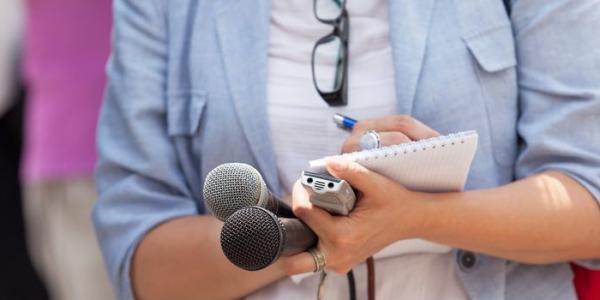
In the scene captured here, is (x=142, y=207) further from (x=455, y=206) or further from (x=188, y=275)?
(x=455, y=206)

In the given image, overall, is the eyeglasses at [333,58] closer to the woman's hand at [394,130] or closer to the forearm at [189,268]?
the woman's hand at [394,130]

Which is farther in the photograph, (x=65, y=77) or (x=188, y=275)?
(x=65, y=77)

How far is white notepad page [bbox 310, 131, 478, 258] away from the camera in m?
1.49

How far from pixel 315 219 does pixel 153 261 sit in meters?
0.51

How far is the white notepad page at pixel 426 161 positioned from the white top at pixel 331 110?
216 mm

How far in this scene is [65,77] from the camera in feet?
9.27

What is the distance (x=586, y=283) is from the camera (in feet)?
6.02

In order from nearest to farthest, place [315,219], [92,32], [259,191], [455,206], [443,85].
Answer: [259,191]
[315,219]
[455,206]
[443,85]
[92,32]

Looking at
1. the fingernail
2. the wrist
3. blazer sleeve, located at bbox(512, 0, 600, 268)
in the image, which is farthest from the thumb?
blazer sleeve, located at bbox(512, 0, 600, 268)

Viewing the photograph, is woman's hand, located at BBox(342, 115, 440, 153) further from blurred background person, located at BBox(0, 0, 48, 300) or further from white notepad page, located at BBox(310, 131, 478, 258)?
blurred background person, located at BBox(0, 0, 48, 300)

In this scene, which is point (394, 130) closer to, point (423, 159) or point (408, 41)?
point (423, 159)

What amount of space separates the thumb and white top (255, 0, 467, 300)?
1.04ft

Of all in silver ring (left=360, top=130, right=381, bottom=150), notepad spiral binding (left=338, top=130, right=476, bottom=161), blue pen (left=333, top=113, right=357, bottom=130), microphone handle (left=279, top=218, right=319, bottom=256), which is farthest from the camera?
blue pen (left=333, top=113, right=357, bottom=130)

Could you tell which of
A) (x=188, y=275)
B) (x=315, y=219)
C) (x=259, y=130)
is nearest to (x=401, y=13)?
(x=259, y=130)
